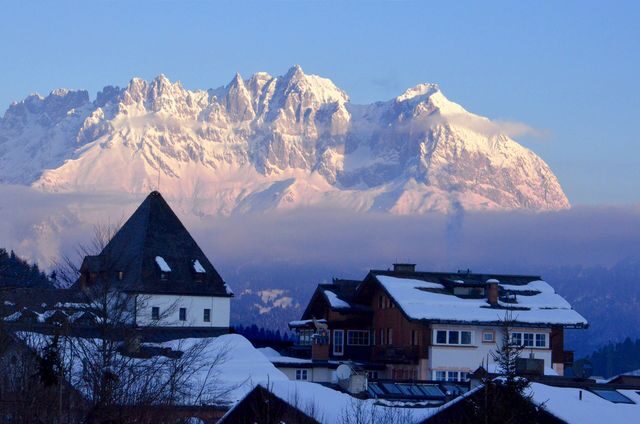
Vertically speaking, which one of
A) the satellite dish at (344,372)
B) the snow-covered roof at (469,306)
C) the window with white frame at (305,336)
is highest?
the snow-covered roof at (469,306)

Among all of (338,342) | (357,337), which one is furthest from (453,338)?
(338,342)

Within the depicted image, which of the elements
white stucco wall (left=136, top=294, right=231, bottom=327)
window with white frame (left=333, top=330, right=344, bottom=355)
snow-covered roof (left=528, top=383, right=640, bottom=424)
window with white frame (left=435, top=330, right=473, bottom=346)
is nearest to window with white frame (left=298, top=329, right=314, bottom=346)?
window with white frame (left=333, top=330, right=344, bottom=355)

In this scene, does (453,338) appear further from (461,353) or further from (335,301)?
(335,301)

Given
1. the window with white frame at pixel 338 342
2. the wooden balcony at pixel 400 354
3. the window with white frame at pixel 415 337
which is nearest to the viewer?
the wooden balcony at pixel 400 354

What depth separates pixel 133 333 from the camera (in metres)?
55.9

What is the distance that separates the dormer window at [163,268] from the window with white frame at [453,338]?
22.1 m

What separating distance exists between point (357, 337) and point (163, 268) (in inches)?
568

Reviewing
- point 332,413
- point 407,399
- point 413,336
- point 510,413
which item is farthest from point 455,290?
point 510,413

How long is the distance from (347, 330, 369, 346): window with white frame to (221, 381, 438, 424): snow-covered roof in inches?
2173

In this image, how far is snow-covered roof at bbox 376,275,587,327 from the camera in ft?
333

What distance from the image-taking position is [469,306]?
102938 mm

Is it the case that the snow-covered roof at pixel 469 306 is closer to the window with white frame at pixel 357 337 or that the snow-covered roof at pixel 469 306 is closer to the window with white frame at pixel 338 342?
the window with white frame at pixel 357 337

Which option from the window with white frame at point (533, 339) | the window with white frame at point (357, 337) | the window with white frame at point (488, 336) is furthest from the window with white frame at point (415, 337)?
the window with white frame at point (357, 337)

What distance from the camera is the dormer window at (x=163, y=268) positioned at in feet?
372
